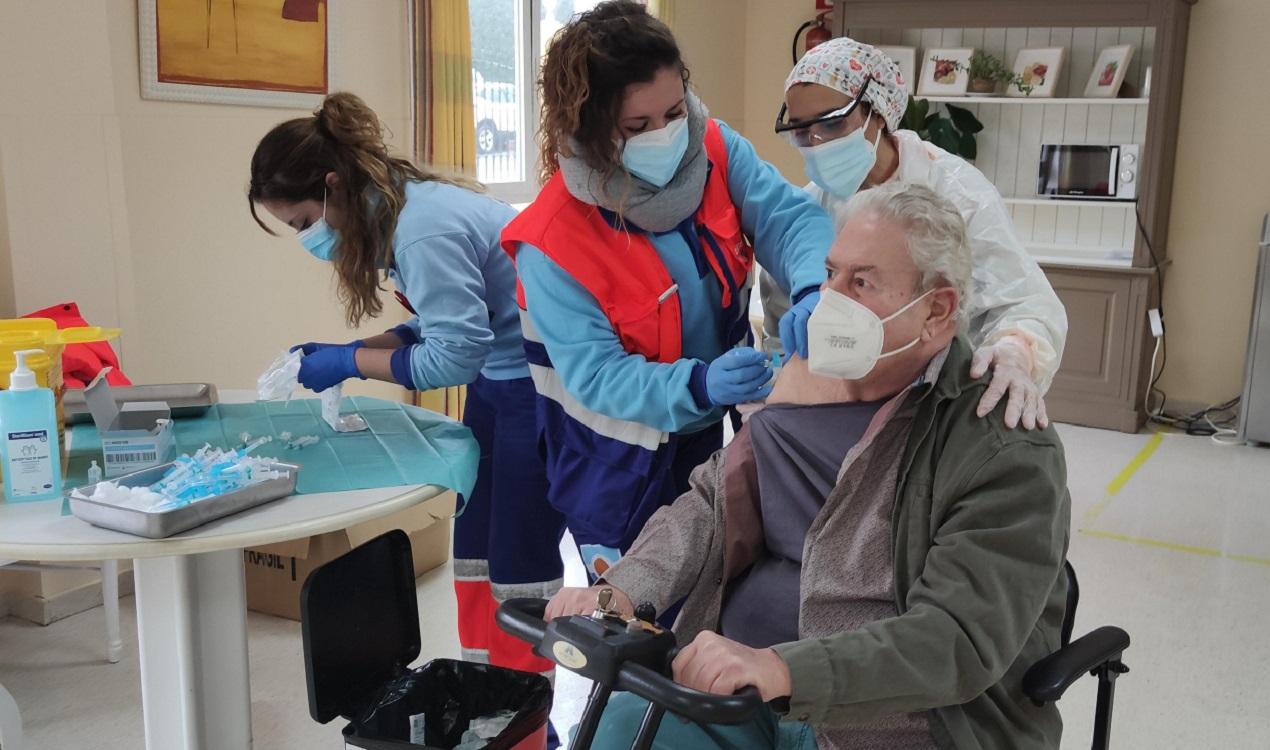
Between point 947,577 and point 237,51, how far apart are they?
283cm

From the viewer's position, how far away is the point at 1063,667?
4.40 feet

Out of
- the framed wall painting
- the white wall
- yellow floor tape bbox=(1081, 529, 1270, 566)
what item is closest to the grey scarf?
the white wall

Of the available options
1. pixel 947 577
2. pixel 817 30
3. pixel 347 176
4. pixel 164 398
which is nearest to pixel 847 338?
pixel 947 577

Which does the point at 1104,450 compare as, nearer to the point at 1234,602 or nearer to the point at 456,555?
the point at 1234,602

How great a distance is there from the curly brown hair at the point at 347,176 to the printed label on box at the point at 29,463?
59 centimetres

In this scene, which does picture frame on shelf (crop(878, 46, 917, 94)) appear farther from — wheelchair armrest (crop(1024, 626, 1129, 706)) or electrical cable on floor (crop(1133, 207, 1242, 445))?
wheelchair armrest (crop(1024, 626, 1129, 706))

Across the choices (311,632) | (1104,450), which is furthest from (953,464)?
(1104,450)

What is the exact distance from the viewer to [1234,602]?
3.29 meters

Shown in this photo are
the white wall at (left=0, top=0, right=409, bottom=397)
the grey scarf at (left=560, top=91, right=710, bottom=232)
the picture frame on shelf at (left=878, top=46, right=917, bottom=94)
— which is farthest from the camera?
the picture frame on shelf at (left=878, top=46, right=917, bottom=94)

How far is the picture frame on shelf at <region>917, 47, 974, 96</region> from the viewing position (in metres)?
5.45

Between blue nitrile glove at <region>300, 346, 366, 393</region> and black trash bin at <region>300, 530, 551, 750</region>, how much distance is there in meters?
0.42

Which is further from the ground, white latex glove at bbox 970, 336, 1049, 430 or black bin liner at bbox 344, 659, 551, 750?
white latex glove at bbox 970, 336, 1049, 430

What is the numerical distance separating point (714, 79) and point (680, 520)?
16.1 feet

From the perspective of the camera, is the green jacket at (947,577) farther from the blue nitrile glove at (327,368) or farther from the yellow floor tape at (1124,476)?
the yellow floor tape at (1124,476)
